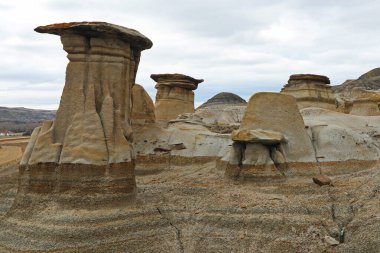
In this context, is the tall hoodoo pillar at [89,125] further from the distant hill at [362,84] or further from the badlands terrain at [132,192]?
the distant hill at [362,84]

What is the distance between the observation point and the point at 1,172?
17562mm

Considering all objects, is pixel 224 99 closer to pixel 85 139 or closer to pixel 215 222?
pixel 215 222

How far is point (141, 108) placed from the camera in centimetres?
1662

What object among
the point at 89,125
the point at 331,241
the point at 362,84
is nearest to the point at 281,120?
the point at 331,241

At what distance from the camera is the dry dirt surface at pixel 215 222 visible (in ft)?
27.6

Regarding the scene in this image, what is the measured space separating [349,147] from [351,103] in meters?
9.70

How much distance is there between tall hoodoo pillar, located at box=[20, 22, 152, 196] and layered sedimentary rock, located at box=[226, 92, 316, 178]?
146 inches

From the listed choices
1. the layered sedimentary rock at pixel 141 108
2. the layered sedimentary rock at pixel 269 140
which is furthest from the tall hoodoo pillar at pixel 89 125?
the layered sedimentary rock at pixel 141 108

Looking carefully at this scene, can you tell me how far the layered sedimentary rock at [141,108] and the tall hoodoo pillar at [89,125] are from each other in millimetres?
6359

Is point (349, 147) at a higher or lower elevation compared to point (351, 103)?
lower

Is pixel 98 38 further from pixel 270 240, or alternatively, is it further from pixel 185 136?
pixel 185 136

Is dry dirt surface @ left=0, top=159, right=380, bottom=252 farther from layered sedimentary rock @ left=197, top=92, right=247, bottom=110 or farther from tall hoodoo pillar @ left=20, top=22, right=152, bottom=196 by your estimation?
layered sedimentary rock @ left=197, top=92, right=247, bottom=110

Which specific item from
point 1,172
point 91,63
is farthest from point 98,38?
point 1,172

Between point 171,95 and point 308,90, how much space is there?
8176 millimetres
